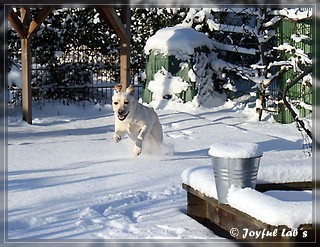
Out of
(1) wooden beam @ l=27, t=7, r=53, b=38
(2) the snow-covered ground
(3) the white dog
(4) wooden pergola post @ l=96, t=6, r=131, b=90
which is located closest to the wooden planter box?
(2) the snow-covered ground

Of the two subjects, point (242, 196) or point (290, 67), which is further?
point (290, 67)

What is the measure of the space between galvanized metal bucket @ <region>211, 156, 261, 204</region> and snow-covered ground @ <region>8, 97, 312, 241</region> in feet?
1.17

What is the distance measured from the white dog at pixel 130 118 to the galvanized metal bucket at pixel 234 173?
271cm

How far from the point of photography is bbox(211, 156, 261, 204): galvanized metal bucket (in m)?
4.19

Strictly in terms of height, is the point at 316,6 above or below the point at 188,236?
above

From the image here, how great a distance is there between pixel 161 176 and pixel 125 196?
2.91 feet

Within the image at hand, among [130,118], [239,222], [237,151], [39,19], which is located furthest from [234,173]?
[39,19]

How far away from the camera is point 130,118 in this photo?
23.2ft

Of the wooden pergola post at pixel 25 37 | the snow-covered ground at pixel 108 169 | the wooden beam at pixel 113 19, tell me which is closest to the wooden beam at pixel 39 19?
the wooden pergola post at pixel 25 37

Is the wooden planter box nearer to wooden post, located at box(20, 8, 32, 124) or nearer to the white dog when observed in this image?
the white dog

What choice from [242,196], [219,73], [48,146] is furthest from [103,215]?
[219,73]

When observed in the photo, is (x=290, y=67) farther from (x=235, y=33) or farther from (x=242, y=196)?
(x=242, y=196)

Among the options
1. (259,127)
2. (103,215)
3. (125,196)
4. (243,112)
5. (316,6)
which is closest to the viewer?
(316,6)

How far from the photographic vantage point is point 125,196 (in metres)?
5.32
